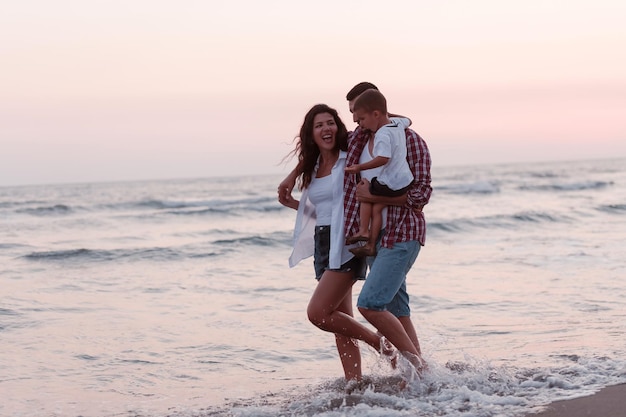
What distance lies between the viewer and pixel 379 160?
466cm

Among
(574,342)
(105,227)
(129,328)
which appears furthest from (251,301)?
(105,227)

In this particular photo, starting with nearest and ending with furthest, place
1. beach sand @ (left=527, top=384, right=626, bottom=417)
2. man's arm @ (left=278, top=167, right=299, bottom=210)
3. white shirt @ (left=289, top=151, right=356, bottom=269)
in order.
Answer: beach sand @ (left=527, top=384, right=626, bottom=417), white shirt @ (left=289, top=151, right=356, bottom=269), man's arm @ (left=278, top=167, right=299, bottom=210)

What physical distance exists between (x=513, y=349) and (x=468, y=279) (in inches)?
167

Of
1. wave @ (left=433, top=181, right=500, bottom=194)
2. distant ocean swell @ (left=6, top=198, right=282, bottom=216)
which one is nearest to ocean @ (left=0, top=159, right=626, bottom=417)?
distant ocean swell @ (left=6, top=198, right=282, bottom=216)

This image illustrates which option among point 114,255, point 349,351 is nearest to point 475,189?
point 114,255

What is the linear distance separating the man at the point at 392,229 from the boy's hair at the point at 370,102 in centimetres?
13

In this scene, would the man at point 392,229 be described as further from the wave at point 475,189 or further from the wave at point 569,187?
the wave at point 569,187

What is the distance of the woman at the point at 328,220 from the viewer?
5.05m

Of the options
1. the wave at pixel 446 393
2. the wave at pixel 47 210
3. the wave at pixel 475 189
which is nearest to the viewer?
the wave at pixel 446 393

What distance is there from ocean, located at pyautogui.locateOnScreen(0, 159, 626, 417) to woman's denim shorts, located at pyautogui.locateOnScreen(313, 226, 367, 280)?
73 centimetres

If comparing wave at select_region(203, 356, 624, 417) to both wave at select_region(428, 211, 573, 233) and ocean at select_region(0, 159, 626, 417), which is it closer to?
ocean at select_region(0, 159, 626, 417)

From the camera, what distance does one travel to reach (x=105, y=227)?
25109 mm

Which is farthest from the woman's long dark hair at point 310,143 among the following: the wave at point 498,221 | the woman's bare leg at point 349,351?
the wave at point 498,221

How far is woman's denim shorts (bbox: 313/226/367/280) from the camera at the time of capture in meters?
5.09
